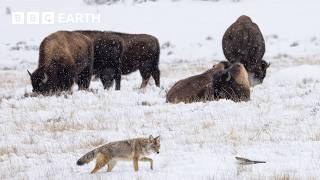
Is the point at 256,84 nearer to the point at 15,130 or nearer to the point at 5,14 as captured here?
the point at 15,130

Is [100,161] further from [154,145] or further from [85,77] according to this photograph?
[85,77]

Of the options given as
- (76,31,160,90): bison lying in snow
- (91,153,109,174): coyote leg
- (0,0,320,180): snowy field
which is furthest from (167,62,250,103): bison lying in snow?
(91,153,109,174): coyote leg

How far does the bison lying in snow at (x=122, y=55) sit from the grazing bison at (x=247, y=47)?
7.17 ft

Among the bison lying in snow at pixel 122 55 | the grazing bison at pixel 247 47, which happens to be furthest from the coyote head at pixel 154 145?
the bison lying in snow at pixel 122 55

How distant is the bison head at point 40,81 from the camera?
44.4 feet

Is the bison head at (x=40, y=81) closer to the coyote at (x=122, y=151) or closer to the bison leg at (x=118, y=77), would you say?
the bison leg at (x=118, y=77)

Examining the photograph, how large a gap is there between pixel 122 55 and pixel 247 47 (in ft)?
11.2

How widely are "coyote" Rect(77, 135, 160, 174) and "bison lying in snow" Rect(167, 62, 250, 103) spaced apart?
540 centimetres

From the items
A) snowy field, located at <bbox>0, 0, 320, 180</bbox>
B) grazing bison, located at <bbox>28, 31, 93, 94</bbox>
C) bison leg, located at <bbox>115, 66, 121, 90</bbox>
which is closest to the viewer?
snowy field, located at <bbox>0, 0, 320, 180</bbox>

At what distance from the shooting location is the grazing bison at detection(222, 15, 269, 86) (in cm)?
1617

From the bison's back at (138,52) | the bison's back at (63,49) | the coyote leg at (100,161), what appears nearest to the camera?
the coyote leg at (100,161)

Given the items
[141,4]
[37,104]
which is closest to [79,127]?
[37,104]

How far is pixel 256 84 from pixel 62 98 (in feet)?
17.5

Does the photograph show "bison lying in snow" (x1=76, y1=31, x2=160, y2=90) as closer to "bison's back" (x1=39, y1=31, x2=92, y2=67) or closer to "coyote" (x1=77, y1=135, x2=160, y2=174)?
"bison's back" (x1=39, y1=31, x2=92, y2=67)
